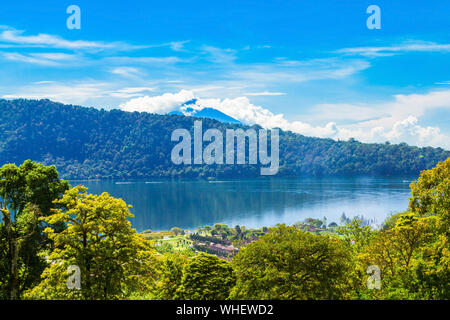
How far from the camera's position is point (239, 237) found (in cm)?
5453

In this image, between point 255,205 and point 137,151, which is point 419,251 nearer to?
point 255,205

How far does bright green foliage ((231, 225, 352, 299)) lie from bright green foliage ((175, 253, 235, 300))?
92.7 inches

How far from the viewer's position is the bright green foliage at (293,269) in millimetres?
8695

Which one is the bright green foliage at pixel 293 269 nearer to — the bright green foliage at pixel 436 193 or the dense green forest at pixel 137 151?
the bright green foliage at pixel 436 193

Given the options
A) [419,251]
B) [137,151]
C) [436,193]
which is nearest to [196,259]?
[419,251]

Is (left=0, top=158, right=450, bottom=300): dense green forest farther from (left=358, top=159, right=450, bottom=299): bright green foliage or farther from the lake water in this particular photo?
the lake water

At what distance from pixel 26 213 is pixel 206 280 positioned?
5.98 metres

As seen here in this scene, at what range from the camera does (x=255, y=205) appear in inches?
3312

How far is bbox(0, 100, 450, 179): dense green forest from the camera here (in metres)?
153

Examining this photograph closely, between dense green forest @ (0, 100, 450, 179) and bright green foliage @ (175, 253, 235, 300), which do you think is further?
dense green forest @ (0, 100, 450, 179)

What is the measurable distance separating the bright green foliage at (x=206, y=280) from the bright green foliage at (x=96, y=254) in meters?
1.58

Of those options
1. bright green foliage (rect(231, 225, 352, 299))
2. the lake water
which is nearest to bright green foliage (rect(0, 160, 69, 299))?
bright green foliage (rect(231, 225, 352, 299))

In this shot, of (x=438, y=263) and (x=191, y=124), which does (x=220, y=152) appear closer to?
(x=191, y=124)
